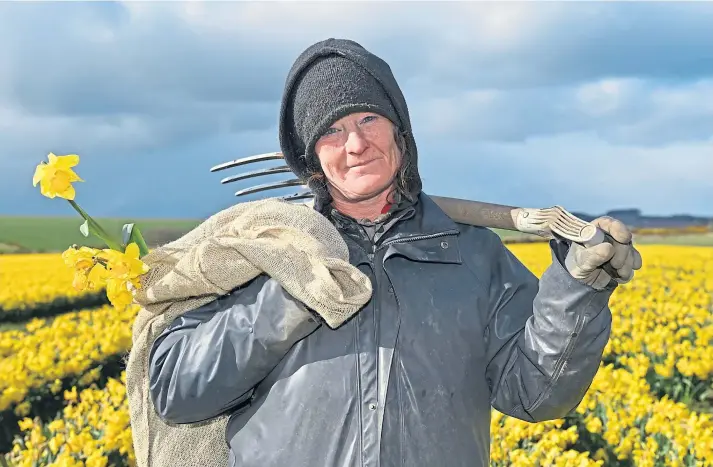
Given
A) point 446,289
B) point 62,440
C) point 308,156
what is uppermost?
point 308,156

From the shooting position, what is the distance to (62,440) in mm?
3811

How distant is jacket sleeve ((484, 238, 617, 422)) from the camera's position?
5.50 feet

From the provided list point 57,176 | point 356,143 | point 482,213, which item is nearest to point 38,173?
point 57,176

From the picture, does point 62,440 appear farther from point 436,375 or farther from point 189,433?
point 436,375

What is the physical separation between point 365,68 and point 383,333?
60cm

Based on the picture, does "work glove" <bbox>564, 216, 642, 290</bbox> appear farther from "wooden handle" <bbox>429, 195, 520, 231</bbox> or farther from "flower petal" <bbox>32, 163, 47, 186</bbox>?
"flower petal" <bbox>32, 163, 47, 186</bbox>

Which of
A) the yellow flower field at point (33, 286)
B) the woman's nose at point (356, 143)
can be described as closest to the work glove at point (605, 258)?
the woman's nose at point (356, 143)

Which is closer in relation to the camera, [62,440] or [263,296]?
[263,296]

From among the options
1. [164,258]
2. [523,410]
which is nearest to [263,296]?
[164,258]

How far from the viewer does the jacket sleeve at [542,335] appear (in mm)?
1678

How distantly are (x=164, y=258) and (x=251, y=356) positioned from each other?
421 millimetres

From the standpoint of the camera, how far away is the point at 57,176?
1.81 m

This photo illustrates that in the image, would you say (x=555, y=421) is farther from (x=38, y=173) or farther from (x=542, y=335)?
(x=38, y=173)

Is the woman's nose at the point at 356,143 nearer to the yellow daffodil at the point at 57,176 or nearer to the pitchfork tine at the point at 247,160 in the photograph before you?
the yellow daffodil at the point at 57,176
